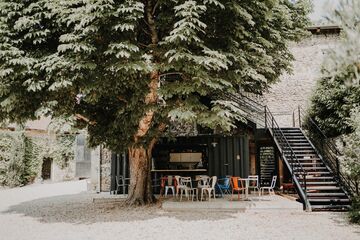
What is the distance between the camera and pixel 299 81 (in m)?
19.1

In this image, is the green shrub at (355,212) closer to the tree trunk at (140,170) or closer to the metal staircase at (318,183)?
the metal staircase at (318,183)

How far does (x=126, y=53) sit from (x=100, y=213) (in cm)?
530

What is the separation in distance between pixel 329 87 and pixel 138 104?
8.04 metres

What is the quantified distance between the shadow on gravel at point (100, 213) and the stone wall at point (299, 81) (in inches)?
406

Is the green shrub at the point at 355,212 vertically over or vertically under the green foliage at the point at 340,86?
under

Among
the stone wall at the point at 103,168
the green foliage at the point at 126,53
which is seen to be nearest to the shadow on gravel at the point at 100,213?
the green foliage at the point at 126,53

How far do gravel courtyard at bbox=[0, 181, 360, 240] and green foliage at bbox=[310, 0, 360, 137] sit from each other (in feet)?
11.0

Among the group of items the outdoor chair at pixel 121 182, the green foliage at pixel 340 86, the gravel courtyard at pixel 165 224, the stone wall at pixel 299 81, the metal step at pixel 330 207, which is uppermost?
the stone wall at pixel 299 81

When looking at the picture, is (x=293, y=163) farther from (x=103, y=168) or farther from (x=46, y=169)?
(x=46, y=169)

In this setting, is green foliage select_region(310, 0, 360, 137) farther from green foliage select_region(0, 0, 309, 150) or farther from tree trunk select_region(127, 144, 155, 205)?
tree trunk select_region(127, 144, 155, 205)

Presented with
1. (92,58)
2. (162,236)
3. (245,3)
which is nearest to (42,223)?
(162,236)

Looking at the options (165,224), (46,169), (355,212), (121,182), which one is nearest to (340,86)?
(355,212)

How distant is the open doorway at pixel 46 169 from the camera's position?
2569 centimetres

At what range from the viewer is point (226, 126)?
8664mm
